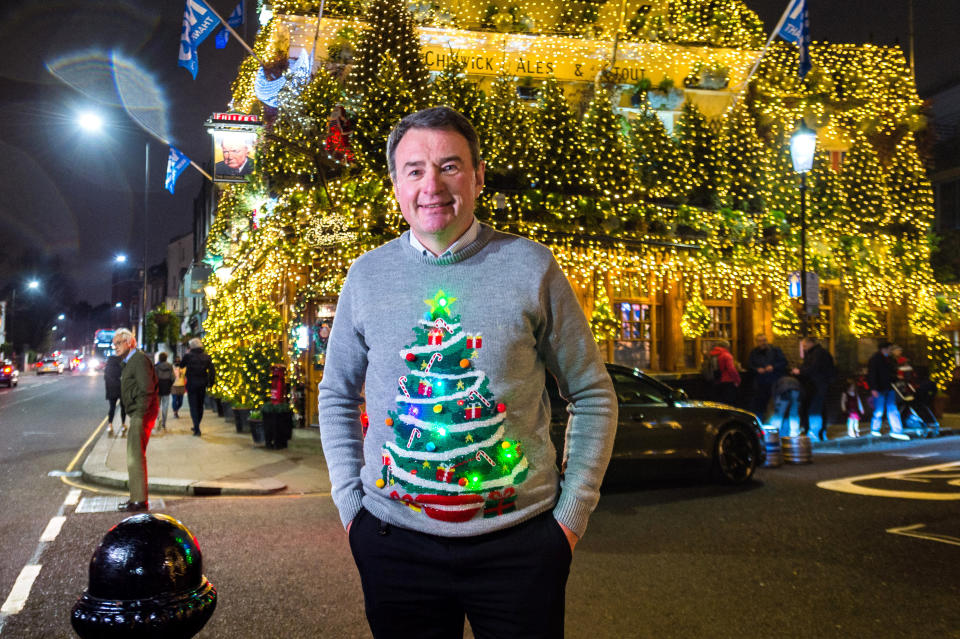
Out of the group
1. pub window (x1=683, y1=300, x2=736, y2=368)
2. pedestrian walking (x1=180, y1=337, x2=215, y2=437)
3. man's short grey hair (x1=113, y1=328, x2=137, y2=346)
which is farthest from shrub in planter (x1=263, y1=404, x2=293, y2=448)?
pub window (x1=683, y1=300, x2=736, y2=368)

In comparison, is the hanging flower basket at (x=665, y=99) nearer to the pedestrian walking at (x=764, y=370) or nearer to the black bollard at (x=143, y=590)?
the pedestrian walking at (x=764, y=370)

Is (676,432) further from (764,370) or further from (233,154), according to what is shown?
(233,154)

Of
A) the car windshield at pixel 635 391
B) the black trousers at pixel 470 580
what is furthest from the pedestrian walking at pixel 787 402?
the black trousers at pixel 470 580

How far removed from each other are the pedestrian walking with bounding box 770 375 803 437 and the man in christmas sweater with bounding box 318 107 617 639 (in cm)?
1257

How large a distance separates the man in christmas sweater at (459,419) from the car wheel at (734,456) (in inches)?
307

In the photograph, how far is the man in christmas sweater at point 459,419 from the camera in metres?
1.91

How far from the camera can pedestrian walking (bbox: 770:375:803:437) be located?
13445 millimetres

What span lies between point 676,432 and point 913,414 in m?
9.40

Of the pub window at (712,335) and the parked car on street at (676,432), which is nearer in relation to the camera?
the parked car on street at (676,432)

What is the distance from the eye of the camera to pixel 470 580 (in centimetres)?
192

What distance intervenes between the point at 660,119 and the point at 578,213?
4.21 m

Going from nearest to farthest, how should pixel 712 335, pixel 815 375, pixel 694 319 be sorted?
pixel 815 375, pixel 694 319, pixel 712 335

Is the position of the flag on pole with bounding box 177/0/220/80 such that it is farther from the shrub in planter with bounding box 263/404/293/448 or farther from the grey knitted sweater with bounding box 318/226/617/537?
the grey knitted sweater with bounding box 318/226/617/537

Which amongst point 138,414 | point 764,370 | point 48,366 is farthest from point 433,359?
point 48,366
